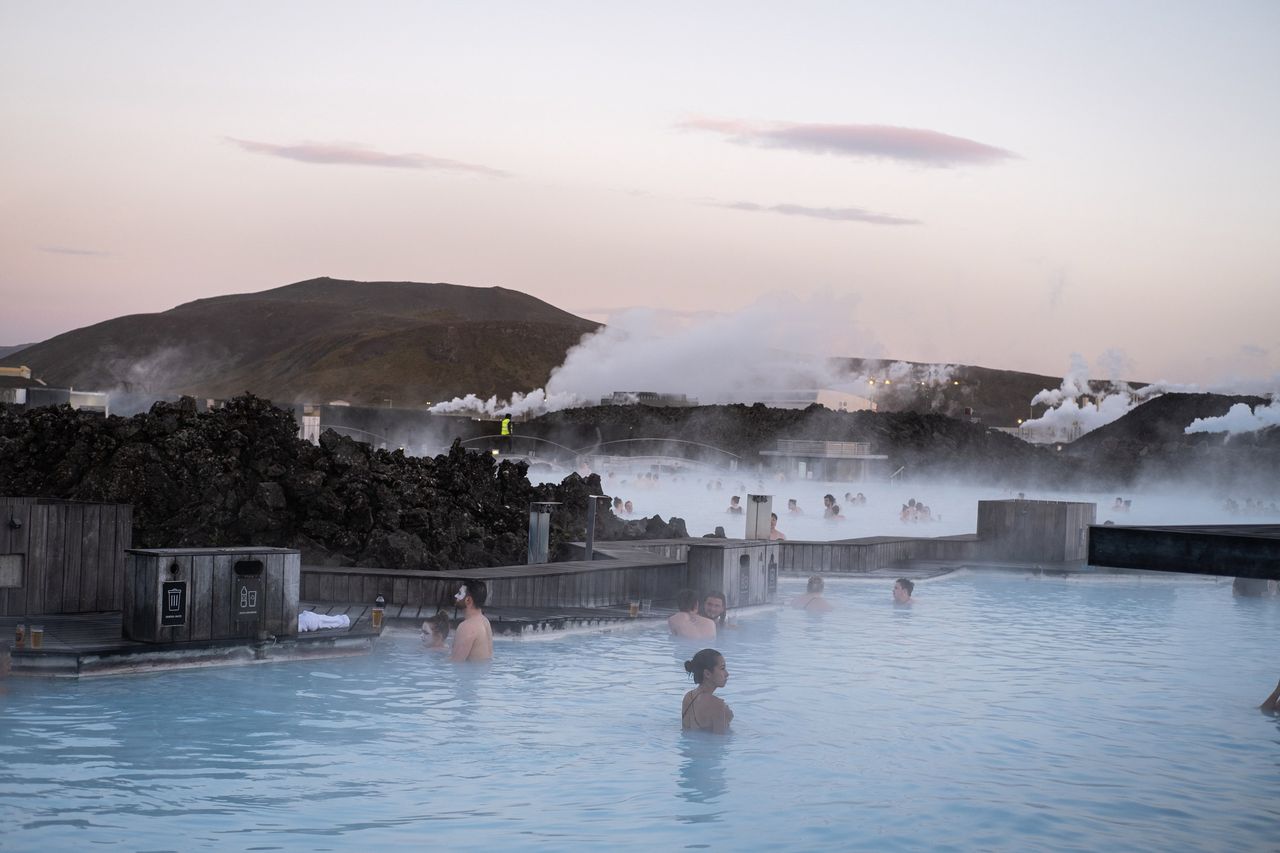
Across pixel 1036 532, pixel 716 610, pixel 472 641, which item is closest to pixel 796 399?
pixel 1036 532

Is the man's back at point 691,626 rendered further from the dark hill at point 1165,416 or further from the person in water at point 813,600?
the dark hill at point 1165,416

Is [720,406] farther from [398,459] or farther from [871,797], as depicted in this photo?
[871,797]

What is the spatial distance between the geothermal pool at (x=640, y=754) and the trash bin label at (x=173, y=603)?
44 cm

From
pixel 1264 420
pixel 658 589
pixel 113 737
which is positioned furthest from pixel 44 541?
pixel 1264 420

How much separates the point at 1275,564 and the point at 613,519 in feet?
57.8

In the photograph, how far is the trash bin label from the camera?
10.3 m

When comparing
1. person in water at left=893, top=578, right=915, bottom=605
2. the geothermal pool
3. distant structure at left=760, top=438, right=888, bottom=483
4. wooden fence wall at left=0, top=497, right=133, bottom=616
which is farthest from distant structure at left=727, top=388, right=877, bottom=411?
wooden fence wall at left=0, top=497, right=133, bottom=616

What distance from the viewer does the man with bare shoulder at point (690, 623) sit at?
45.1 ft

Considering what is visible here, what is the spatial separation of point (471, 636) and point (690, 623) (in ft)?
9.66

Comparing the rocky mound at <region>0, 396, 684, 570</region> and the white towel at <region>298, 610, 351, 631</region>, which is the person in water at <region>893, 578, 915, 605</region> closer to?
the rocky mound at <region>0, 396, 684, 570</region>

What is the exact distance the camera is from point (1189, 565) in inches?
264

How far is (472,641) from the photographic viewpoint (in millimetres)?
11625

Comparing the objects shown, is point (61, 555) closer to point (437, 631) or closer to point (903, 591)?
point (437, 631)

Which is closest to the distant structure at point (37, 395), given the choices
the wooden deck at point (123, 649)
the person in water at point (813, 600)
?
the person in water at point (813, 600)
